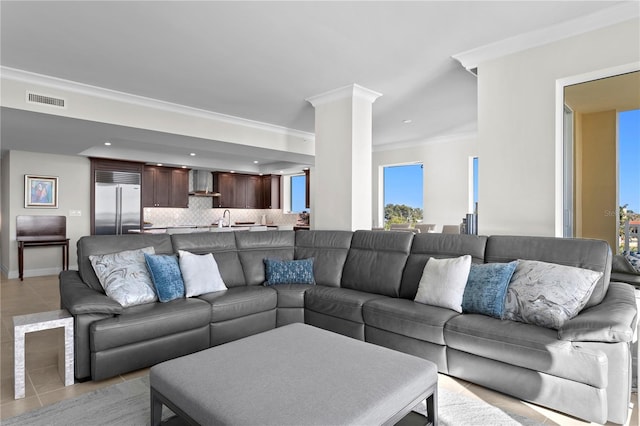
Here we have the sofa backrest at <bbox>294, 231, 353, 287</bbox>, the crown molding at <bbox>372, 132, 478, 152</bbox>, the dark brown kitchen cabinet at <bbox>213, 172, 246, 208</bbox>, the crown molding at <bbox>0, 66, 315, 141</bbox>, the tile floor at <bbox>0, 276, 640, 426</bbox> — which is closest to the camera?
the tile floor at <bbox>0, 276, 640, 426</bbox>

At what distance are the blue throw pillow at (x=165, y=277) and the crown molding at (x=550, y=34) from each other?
3421 millimetres

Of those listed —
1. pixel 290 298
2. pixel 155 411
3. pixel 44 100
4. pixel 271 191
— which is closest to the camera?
pixel 155 411

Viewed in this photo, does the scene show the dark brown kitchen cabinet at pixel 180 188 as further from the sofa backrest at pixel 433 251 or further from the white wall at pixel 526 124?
the white wall at pixel 526 124

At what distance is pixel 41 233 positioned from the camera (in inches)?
291

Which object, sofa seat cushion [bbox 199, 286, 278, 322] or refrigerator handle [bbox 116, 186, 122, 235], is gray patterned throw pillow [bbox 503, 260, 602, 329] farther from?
refrigerator handle [bbox 116, 186, 122, 235]

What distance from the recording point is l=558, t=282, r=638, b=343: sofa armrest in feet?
6.59

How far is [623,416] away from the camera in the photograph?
204 cm

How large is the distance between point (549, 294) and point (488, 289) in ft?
1.31

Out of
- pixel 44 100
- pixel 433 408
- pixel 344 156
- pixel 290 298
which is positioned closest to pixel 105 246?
pixel 290 298

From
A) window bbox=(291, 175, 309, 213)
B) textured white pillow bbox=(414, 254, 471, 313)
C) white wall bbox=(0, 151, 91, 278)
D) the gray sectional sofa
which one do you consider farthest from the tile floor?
window bbox=(291, 175, 309, 213)

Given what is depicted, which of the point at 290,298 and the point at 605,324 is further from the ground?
the point at 605,324

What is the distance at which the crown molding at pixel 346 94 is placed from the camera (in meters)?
4.61

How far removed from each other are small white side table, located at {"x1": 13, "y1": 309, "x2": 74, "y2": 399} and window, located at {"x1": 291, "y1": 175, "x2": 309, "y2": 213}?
8.14 m

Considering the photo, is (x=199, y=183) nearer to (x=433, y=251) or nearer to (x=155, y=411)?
(x=433, y=251)
